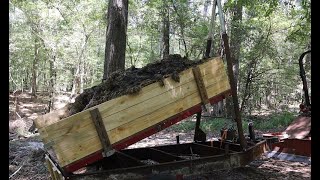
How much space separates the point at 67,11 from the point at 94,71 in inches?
539

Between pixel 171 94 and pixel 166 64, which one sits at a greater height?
pixel 166 64

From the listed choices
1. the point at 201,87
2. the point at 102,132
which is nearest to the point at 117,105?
the point at 102,132

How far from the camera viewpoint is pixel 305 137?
20.3 feet

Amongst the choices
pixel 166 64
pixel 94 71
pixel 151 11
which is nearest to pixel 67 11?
pixel 151 11

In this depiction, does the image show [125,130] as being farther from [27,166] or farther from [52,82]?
[52,82]

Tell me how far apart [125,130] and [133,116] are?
0.20 metres

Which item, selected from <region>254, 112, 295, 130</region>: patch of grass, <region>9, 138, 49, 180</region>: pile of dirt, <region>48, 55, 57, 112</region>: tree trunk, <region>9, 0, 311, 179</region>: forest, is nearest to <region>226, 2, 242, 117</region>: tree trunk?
<region>9, 0, 311, 179</region>: forest

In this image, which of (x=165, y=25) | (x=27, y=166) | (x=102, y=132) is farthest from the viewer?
(x=165, y=25)

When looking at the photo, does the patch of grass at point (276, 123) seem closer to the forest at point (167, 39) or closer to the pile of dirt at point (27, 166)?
the forest at point (167, 39)

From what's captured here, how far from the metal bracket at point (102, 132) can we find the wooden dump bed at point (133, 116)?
4 centimetres

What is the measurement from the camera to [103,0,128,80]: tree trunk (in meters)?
8.10

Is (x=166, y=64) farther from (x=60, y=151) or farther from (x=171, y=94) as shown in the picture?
(x=60, y=151)

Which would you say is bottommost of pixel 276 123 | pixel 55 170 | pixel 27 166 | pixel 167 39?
pixel 27 166

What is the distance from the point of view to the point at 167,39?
18.6 meters
